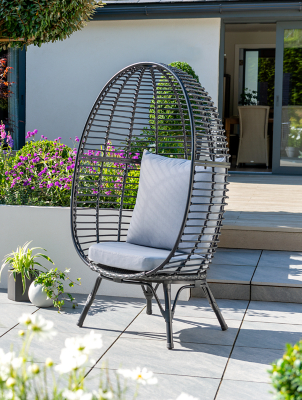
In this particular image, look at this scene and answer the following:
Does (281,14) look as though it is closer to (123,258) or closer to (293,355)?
(123,258)

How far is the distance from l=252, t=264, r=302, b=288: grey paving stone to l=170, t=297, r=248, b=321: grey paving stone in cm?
18

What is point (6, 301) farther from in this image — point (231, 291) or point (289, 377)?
point (289, 377)

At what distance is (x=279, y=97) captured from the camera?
7750 mm

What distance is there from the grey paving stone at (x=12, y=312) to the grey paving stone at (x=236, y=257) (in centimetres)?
137

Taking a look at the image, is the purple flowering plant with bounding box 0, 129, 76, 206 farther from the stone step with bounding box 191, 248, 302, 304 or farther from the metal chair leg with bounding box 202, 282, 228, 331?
the metal chair leg with bounding box 202, 282, 228, 331

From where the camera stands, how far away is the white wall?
297 inches

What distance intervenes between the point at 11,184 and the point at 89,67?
14.8 feet

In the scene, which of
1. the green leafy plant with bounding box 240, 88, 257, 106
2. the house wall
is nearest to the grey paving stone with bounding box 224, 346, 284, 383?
the green leafy plant with bounding box 240, 88, 257, 106

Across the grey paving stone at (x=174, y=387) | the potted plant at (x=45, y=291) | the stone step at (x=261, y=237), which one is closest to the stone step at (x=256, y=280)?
the stone step at (x=261, y=237)

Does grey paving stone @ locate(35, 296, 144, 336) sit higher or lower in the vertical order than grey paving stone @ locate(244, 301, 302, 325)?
lower

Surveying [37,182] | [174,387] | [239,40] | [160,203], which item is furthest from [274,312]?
[239,40]

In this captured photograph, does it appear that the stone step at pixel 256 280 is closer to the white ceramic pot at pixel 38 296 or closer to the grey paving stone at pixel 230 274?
the grey paving stone at pixel 230 274

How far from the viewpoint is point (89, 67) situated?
7887 mm

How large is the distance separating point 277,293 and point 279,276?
154mm
